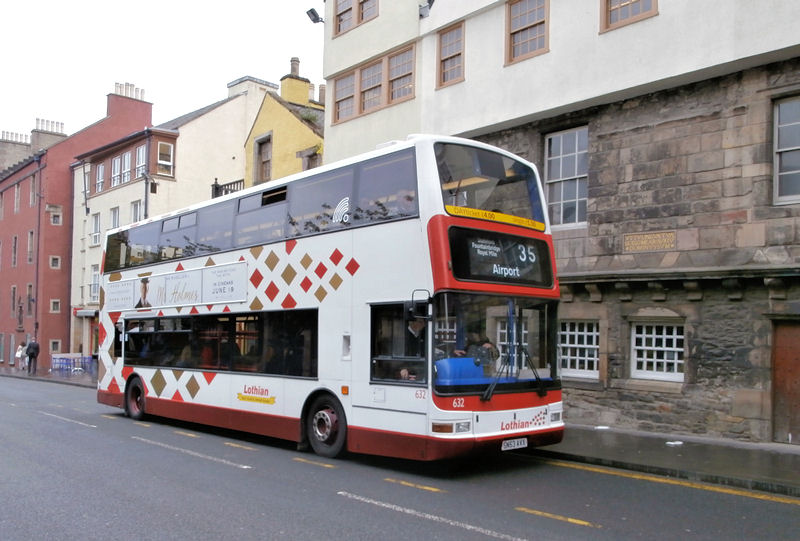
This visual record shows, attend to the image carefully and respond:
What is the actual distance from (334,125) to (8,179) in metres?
41.6

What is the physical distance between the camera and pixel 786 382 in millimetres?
11305

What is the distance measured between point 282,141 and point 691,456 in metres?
20.0

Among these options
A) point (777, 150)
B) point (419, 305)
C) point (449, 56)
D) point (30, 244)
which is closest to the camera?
point (419, 305)

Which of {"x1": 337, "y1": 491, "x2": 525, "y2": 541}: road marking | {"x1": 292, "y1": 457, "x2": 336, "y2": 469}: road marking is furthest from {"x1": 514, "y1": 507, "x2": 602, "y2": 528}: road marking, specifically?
{"x1": 292, "y1": 457, "x2": 336, "y2": 469}: road marking

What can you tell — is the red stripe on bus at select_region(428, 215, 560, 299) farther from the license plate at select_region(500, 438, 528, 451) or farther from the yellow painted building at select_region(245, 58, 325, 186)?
the yellow painted building at select_region(245, 58, 325, 186)

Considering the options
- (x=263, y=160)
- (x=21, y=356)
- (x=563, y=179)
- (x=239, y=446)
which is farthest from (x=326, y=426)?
(x=21, y=356)

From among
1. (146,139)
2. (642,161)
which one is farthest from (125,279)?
(146,139)

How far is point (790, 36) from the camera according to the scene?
1112 centimetres

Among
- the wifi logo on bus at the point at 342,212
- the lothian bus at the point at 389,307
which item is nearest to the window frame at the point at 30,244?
the lothian bus at the point at 389,307

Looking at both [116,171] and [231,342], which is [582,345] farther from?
[116,171]

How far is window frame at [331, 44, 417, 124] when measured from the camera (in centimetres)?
1870

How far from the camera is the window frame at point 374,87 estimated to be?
736 inches

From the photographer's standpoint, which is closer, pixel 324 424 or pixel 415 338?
pixel 415 338

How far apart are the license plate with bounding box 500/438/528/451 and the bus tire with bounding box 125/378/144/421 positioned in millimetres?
9537
